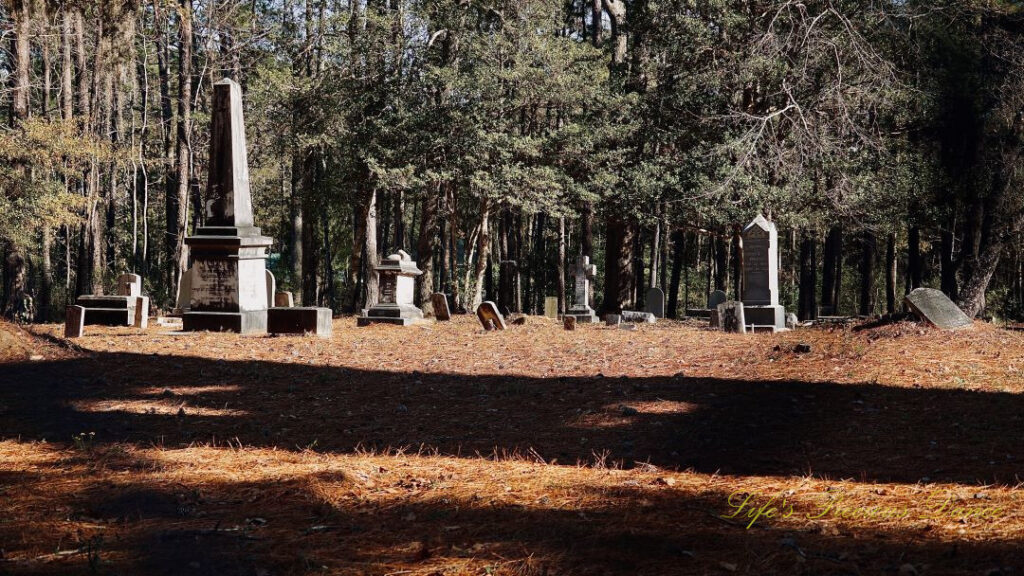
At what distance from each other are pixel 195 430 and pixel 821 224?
74.0 feet

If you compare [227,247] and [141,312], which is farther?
[141,312]

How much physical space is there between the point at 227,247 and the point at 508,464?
1075cm

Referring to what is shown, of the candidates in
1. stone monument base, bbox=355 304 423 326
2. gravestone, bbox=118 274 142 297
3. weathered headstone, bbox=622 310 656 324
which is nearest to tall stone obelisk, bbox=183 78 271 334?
stone monument base, bbox=355 304 423 326

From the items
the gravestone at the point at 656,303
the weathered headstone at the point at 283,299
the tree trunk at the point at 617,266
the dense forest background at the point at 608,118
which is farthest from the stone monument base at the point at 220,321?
the gravestone at the point at 656,303

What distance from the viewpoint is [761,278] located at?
62.6 feet

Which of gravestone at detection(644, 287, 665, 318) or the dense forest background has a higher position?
the dense forest background

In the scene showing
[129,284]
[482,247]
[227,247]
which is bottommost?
[129,284]

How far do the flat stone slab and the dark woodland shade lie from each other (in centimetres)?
184

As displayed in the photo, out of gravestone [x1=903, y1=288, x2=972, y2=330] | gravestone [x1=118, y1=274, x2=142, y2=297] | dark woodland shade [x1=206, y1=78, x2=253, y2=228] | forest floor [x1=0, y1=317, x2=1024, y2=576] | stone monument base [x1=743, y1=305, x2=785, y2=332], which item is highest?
dark woodland shade [x1=206, y1=78, x2=253, y2=228]

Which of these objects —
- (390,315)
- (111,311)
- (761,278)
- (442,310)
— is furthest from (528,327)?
(111,311)

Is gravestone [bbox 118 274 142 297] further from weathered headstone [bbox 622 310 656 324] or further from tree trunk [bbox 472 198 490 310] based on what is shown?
weathered headstone [bbox 622 310 656 324]

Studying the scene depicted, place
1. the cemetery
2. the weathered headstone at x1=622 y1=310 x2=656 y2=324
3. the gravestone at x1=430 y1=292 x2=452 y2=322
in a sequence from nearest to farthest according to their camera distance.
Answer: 1. the cemetery
2. the gravestone at x1=430 y1=292 x2=452 y2=322
3. the weathered headstone at x1=622 y1=310 x2=656 y2=324

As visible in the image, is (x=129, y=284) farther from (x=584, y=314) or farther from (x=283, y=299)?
(x=584, y=314)

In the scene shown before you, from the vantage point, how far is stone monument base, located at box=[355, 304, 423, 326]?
1964 cm
